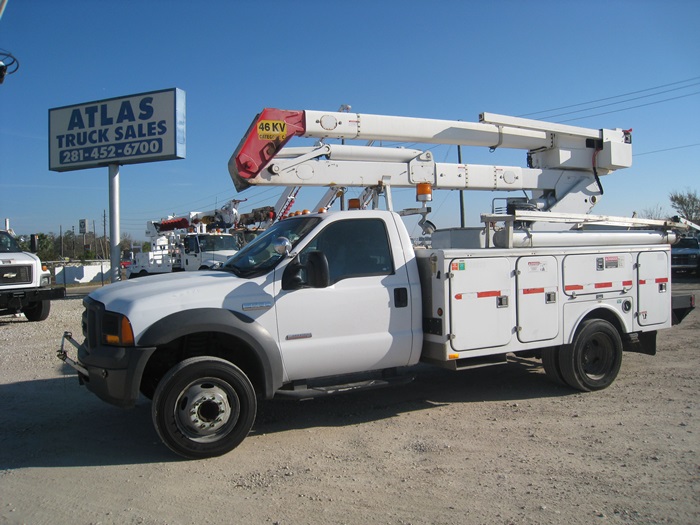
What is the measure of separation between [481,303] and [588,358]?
1.88 metres

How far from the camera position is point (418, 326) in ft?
18.9

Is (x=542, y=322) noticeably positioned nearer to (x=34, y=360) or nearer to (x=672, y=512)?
(x=672, y=512)

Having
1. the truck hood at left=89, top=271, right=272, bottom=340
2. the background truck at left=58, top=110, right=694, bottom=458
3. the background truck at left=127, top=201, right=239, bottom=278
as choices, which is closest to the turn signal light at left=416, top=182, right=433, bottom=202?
the background truck at left=58, top=110, right=694, bottom=458

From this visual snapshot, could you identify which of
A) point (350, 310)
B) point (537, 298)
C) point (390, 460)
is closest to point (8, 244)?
point (350, 310)

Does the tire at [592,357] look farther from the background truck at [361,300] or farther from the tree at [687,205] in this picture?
the tree at [687,205]

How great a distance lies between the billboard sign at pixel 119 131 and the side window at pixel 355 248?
13534 mm

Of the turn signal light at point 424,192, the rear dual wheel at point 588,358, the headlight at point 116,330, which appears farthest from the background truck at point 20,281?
the rear dual wheel at point 588,358

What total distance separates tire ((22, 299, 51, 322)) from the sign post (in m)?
4.36

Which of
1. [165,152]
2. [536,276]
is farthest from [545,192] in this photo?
[165,152]

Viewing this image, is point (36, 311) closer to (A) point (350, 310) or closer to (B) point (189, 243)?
(B) point (189, 243)

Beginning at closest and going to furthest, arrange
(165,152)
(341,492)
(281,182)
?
(341,492)
(281,182)
(165,152)

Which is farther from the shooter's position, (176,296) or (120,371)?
(176,296)

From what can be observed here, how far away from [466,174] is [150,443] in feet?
17.5

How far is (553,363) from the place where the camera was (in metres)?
6.66
